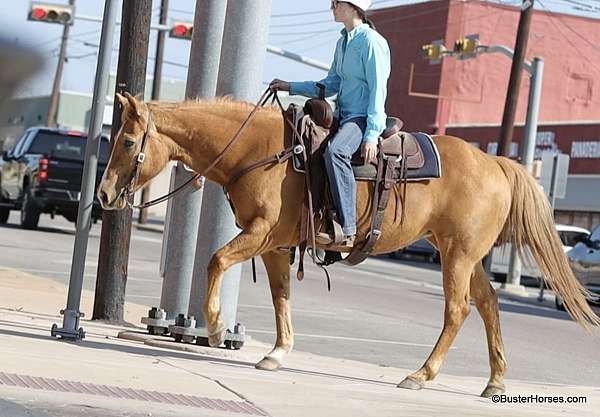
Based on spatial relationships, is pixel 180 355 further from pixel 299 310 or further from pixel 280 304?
pixel 299 310

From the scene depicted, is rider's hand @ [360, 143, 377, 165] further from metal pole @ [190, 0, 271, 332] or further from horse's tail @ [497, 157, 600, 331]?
metal pole @ [190, 0, 271, 332]

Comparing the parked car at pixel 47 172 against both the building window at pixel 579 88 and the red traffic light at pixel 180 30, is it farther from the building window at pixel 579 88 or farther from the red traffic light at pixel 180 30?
the building window at pixel 579 88

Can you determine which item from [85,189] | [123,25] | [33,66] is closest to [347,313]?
[123,25]

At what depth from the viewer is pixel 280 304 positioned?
9953 mm

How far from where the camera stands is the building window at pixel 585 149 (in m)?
48.4

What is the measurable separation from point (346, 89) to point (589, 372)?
5264mm

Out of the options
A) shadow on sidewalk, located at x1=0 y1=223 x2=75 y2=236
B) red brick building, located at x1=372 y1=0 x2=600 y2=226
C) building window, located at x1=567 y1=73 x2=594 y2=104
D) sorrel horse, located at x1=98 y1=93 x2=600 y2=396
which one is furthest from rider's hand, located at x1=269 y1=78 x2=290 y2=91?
building window, located at x1=567 y1=73 x2=594 y2=104

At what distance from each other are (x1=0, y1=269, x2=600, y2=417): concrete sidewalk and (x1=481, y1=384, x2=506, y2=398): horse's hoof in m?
0.16

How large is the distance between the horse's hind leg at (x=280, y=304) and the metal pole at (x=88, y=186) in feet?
5.02

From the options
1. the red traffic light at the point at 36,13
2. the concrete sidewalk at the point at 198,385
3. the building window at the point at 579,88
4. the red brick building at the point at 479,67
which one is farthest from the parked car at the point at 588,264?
the building window at the point at 579,88

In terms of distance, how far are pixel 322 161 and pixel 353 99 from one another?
562 mm

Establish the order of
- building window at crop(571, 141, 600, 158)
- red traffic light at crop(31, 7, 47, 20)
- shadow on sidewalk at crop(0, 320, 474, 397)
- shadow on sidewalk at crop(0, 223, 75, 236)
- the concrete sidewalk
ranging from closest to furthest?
red traffic light at crop(31, 7, 47, 20), the concrete sidewalk, shadow on sidewalk at crop(0, 320, 474, 397), shadow on sidewalk at crop(0, 223, 75, 236), building window at crop(571, 141, 600, 158)

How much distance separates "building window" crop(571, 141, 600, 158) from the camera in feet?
159

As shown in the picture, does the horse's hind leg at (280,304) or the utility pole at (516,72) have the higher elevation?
the utility pole at (516,72)
